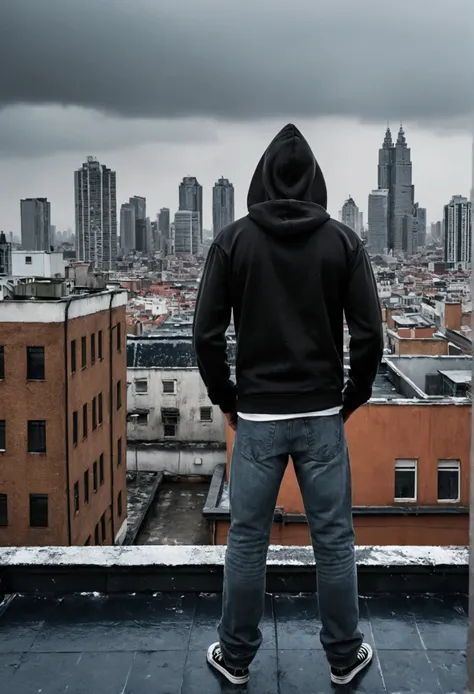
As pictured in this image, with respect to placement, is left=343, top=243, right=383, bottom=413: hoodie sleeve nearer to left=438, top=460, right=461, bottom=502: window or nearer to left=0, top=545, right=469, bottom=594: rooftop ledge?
left=0, top=545, right=469, bottom=594: rooftop ledge

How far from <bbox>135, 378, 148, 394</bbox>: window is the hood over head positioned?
26.1 metres

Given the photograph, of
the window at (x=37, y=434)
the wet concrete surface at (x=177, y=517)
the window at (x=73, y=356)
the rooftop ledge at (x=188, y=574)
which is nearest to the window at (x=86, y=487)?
the window at (x=37, y=434)

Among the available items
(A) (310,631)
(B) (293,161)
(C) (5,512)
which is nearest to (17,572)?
(A) (310,631)

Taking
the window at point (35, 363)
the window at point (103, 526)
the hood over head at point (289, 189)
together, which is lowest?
the window at point (103, 526)

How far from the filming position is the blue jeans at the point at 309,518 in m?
2.54

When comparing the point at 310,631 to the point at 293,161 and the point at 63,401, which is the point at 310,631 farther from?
the point at 63,401

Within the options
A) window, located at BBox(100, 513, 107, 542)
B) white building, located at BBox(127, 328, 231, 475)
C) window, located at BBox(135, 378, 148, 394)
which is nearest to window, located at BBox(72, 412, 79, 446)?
window, located at BBox(100, 513, 107, 542)

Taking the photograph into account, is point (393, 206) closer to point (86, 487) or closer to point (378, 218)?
point (378, 218)

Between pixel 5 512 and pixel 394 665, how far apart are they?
1517 cm

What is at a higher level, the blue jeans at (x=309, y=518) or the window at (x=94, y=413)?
the blue jeans at (x=309, y=518)

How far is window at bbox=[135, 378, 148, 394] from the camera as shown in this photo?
28.4 metres

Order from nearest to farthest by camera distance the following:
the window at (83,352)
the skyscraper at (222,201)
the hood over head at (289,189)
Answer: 1. the hood over head at (289,189)
2. the window at (83,352)
3. the skyscraper at (222,201)

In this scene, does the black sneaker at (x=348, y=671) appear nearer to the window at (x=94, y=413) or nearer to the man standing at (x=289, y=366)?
the man standing at (x=289, y=366)

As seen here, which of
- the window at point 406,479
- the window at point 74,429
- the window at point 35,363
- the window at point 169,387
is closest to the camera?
the window at point 406,479
